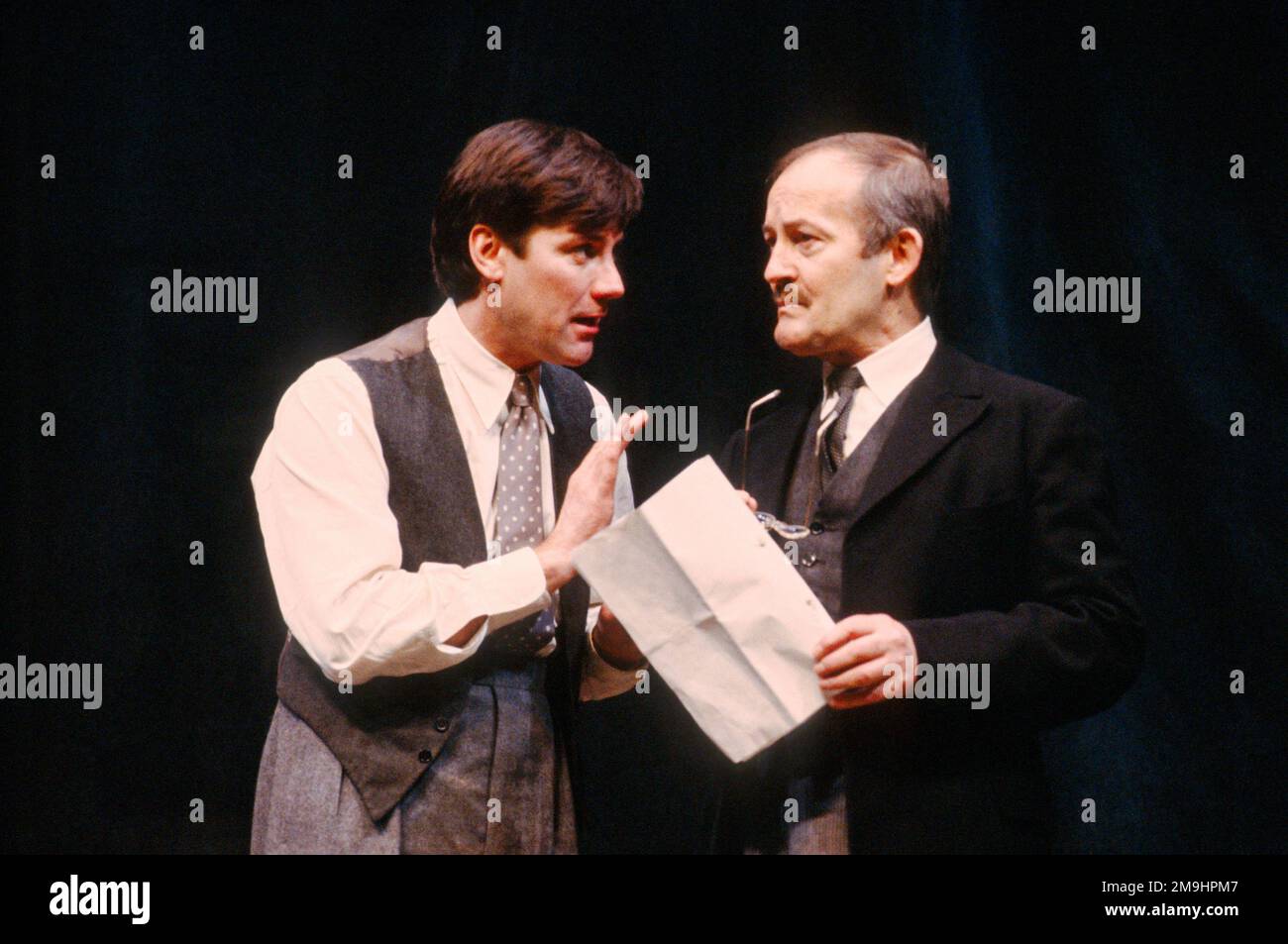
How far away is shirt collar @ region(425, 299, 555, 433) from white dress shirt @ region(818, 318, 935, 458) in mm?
506

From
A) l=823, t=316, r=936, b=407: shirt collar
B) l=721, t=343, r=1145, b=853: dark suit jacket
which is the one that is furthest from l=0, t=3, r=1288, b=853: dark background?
l=721, t=343, r=1145, b=853: dark suit jacket

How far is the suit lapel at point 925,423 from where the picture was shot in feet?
6.88

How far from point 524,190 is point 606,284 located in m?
0.20

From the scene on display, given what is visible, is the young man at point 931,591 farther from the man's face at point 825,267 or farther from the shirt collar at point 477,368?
the shirt collar at point 477,368

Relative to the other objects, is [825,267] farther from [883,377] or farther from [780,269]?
[883,377]

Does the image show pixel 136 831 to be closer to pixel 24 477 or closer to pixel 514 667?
pixel 24 477

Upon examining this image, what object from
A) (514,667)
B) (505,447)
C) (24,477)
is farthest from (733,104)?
(24,477)

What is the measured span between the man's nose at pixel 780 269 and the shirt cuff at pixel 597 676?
2.04ft

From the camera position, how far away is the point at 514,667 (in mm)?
2242

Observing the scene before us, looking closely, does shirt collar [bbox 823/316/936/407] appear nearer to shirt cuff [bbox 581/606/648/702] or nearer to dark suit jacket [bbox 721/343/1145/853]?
dark suit jacket [bbox 721/343/1145/853]

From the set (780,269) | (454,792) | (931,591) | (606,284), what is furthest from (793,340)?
(454,792)

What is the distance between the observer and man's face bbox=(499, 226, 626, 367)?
2346mm

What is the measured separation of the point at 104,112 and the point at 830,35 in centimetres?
138

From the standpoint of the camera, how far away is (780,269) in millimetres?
2240
